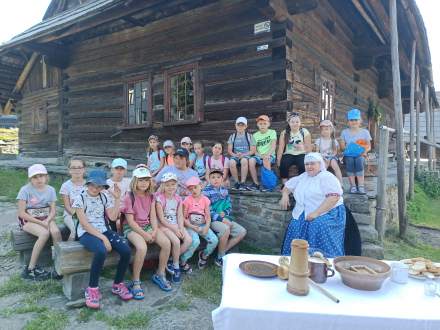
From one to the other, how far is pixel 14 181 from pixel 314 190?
1003 cm

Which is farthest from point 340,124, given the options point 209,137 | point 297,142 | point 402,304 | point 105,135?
point 402,304

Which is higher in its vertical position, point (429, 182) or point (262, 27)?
point (262, 27)

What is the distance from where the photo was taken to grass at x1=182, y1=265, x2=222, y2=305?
361 centimetres

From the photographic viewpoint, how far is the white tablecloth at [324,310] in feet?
5.15

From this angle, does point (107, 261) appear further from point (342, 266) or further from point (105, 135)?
point (105, 135)

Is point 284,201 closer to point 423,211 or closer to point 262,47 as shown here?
point 262,47

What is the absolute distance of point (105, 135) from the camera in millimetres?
9023

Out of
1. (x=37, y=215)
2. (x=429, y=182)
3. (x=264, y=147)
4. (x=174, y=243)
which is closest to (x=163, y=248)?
(x=174, y=243)

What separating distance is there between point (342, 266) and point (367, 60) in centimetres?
905

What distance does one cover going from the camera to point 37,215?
13.1ft

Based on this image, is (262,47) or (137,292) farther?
(262,47)

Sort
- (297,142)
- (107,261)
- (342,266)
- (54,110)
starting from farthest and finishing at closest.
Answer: (54,110)
(297,142)
(107,261)
(342,266)

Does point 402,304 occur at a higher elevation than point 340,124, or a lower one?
lower

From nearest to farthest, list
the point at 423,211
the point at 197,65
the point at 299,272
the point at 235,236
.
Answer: the point at 299,272 → the point at 235,236 → the point at 197,65 → the point at 423,211
